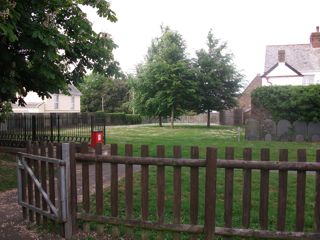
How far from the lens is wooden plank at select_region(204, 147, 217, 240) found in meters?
4.27

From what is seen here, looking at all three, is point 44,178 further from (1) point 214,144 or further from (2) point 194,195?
(1) point 214,144

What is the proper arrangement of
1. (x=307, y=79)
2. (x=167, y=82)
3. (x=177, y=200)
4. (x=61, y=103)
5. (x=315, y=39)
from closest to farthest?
(x=177, y=200), (x=167, y=82), (x=307, y=79), (x=315, y=39), (x=61, y=103)

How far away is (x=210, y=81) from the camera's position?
3472 centimetres

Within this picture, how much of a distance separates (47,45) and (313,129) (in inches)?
611

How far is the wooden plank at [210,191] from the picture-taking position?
4266 millimetres

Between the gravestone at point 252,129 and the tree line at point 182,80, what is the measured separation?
47.2 feet

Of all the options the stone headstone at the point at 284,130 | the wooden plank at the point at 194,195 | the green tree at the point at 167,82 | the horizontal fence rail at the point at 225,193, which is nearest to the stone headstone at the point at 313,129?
the stone headstone at the point at 284,130

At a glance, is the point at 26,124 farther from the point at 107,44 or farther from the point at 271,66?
the point at 271,66

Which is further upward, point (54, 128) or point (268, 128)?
point (54, 128)

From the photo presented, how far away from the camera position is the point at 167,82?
3394cm

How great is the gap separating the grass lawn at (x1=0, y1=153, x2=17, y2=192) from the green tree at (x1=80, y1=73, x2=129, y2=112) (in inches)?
2025

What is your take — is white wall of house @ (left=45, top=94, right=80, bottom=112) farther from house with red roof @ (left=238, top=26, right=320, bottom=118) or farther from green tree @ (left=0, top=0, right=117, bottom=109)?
green tree @ (left=0, top=0, right=117, bottom=109)

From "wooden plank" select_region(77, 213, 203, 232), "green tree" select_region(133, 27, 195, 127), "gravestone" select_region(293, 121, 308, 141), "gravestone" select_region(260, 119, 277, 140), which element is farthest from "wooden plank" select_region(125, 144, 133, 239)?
"green tree" select_region(133, 27, 195, 127)

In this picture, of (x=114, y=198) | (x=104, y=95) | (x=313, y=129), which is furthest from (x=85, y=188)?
(x=104, y=95)
